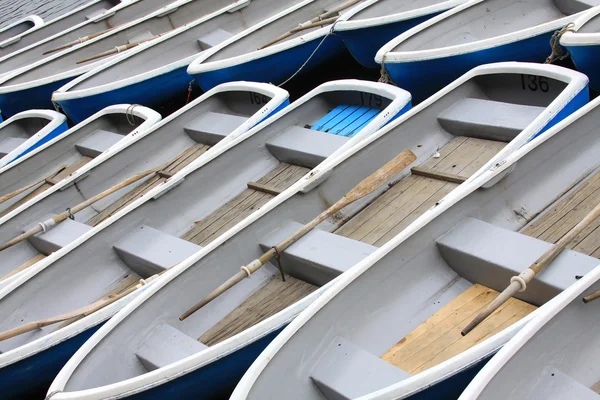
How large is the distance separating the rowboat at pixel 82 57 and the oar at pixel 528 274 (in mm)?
5798

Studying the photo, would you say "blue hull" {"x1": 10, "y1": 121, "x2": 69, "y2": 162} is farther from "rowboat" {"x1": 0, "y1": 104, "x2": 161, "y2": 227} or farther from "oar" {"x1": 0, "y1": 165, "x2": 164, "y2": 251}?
"oar" {"x1": 0, "y1": 165, "x2": 164, "y2": 251}

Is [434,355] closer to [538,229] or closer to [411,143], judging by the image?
[538,229]

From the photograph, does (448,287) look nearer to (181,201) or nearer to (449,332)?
(449,332)

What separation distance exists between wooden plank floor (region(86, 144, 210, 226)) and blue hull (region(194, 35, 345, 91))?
124 cm

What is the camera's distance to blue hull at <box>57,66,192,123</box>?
26.8ft

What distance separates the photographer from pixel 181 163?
6586 mm

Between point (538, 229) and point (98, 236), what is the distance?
9.63 ft

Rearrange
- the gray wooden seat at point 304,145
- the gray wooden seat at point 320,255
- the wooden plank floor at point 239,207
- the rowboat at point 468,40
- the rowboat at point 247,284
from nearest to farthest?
the rowboat at point 247,284 < the gray wooden seat at point 320,255 < the wooden plank floor at point 239,207 < the gray wooden seat at point 304,145 < the rowboat at point 468,40

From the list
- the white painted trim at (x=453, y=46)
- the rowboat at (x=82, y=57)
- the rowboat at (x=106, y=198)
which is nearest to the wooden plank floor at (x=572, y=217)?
the white painted trim at (x=453, y=46)

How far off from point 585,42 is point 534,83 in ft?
1.60

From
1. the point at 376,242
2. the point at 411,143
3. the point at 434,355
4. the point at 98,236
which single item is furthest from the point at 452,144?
the point at 98,236

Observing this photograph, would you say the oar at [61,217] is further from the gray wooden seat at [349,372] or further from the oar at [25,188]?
the gray wooden seat at [349,372]

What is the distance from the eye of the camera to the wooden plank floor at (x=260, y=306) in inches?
173

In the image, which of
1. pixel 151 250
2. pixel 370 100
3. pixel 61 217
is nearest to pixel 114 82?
pixel 61 217
